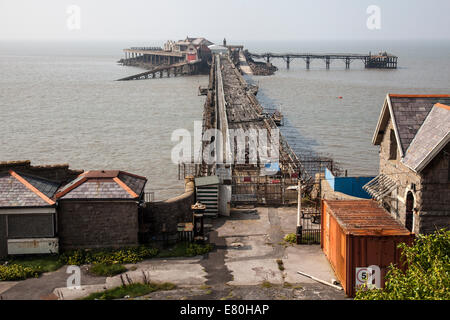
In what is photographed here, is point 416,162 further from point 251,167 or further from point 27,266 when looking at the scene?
point 251,167

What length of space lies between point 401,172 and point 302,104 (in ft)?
182

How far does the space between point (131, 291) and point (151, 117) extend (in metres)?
48.6

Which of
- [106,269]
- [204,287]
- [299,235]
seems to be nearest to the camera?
[204,287]

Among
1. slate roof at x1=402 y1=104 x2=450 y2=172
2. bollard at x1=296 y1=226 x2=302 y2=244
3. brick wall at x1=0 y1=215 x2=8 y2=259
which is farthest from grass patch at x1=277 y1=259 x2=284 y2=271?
brick wall at x1=0 y1=215 x2=8 y2=259

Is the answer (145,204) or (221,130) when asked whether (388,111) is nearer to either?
(145,204)

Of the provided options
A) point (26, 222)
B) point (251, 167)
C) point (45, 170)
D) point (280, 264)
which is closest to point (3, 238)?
point (26, 222)

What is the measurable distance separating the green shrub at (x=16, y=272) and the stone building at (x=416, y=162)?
38.6ft

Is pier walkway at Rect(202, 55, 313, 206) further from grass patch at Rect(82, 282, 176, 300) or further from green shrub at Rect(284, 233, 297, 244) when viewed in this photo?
grass patch at Rect(82, 282, 176, 300)

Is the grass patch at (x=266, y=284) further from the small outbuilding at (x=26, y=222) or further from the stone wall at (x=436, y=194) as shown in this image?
the small outbuilding at (x=26, y=222)

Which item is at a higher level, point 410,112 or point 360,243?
point 410,112

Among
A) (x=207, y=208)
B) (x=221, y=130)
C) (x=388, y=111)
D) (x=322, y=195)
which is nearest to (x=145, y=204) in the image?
(x=207, y=208)

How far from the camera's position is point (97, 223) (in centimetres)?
1881

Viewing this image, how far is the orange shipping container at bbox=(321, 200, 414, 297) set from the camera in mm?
15734

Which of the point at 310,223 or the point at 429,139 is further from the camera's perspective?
the point at 310,223
